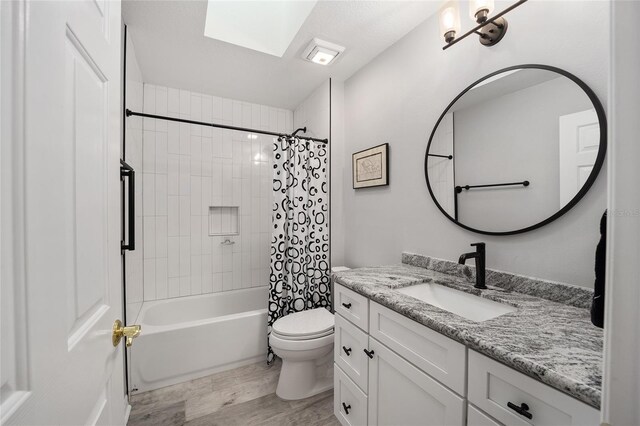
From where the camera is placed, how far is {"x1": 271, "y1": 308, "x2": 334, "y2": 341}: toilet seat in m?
1.71

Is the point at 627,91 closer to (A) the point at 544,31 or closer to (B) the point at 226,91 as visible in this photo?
(A) the point at 544,31

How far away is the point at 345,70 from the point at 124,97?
169 cm

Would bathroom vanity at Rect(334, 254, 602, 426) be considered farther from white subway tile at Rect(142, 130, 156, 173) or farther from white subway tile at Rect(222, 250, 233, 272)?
white subway tile at Rect(142, 130, 156, 173)

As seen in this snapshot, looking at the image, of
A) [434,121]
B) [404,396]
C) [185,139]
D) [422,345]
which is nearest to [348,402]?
[404,396]

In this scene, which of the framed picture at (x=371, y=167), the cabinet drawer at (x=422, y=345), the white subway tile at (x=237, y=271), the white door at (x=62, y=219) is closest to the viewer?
the white door at (x=62, y=219)

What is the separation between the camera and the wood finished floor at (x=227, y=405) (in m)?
1.56

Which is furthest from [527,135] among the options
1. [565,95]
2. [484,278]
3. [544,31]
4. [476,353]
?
[476,353]

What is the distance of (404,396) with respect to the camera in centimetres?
104

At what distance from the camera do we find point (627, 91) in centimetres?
34

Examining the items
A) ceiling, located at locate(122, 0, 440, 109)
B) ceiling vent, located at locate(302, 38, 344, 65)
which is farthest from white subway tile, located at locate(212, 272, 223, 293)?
ceiling vent, located at locate(302, 38, 344, 65)

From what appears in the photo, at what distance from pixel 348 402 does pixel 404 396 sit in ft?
1.71

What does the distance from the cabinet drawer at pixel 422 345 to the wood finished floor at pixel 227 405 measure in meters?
0.86

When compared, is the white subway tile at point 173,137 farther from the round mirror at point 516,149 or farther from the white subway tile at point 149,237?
the round mirror at point 516,149

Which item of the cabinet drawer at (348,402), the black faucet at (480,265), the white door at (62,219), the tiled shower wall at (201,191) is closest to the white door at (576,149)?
the black faucet at (480,265)
